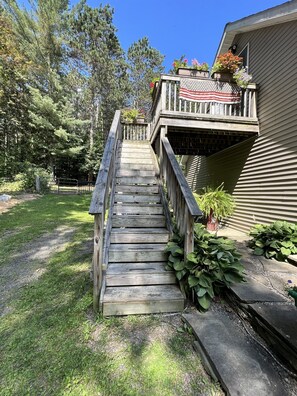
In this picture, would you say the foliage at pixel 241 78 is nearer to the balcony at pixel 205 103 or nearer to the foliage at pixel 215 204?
the balcony at pixel 205 103

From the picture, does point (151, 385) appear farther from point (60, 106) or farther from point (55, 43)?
point (55, 43)

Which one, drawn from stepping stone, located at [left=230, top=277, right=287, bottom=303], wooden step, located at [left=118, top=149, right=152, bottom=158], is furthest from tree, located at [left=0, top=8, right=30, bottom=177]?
stepping stone, located at [left=230, top=277, right=287, bottom=303]

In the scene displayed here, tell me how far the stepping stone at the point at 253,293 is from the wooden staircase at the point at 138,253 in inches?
24.5

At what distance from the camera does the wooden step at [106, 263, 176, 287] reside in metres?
2.37

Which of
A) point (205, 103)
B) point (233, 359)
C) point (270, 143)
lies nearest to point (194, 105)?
point (205, 103)

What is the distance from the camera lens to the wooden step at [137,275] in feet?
7.77

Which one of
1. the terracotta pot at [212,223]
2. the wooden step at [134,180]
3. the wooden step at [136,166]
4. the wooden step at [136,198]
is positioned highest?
the wooden step at [136,166]

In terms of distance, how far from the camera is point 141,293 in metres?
2.25

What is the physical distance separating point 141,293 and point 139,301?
10 cm

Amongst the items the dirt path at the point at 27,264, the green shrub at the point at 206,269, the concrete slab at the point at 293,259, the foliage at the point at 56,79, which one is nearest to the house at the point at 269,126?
the concrete slab at the point at 293,259

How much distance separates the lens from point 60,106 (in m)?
16.1

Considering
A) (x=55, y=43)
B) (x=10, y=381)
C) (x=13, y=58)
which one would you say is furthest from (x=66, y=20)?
(x=10, y=381)

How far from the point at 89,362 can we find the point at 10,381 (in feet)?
1.80

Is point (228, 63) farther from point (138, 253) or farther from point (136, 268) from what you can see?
point (136, 268)
